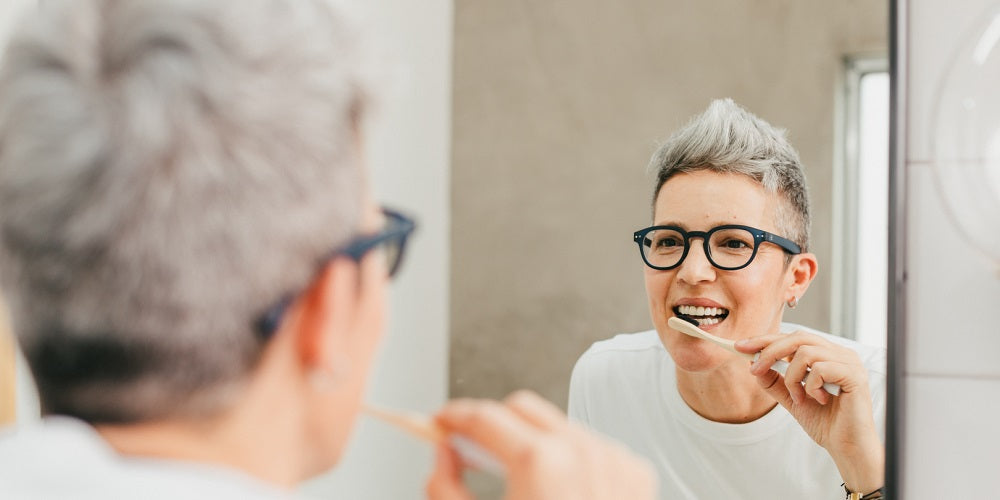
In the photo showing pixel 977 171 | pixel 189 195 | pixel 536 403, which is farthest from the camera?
pixel 977 171

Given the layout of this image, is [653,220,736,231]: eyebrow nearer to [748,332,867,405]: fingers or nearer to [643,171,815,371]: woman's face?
[643,171,815,371]: woman's face

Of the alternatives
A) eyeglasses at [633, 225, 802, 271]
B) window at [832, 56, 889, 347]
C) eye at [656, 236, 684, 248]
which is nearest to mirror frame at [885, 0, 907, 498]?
window at [832, 56, 889, 347]

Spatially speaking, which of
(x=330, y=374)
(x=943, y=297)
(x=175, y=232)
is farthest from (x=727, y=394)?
(x=175, y=232)

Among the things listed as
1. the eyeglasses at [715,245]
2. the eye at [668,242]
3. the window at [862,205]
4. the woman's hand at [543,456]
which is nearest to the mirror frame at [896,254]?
the window at [862,205]

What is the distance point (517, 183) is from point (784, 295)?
0.30 meters

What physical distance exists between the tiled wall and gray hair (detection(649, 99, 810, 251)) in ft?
0.44

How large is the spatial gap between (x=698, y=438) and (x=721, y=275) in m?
0.17

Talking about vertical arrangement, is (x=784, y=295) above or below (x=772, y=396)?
above

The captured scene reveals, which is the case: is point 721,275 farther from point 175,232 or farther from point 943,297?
point 175,232

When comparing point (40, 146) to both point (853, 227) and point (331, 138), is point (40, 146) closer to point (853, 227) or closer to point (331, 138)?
point (331, 138)

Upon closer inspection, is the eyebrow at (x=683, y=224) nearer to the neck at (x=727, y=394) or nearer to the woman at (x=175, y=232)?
the neck at (x=727, y=394)

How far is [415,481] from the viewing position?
935 millimetres

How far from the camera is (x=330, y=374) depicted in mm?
551

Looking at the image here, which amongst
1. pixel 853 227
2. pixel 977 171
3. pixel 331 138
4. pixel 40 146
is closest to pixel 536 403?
pixel 331 138
